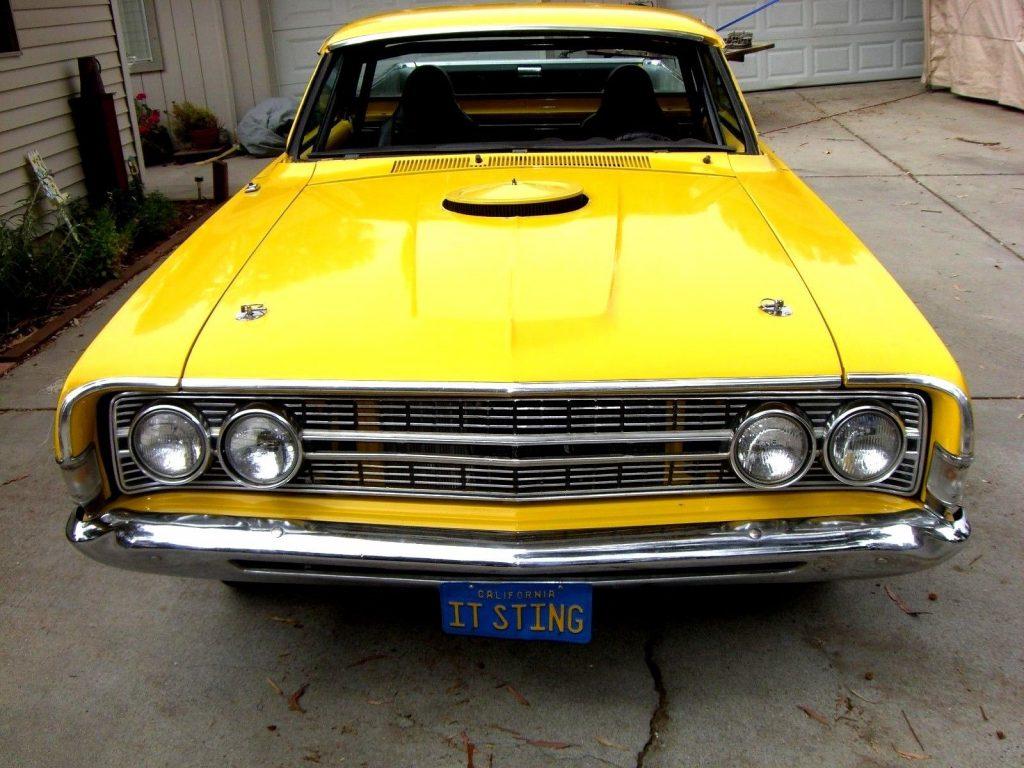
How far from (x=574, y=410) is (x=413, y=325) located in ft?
1.41

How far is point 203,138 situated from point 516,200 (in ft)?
26.9

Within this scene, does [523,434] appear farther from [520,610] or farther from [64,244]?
[64,244]

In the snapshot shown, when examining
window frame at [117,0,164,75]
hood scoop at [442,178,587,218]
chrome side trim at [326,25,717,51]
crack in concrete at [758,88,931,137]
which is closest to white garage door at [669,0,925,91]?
crack in concrete at [758,88,931,137]

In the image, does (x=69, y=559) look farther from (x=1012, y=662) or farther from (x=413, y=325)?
(x=1012, y=662)

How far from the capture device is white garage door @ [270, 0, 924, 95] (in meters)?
10.7

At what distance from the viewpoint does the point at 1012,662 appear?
8.80 ft

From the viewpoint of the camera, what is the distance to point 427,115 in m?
3.82

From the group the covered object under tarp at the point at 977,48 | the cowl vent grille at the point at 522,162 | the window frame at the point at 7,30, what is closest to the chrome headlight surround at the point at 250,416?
the cowl vent grille at the point at 522,162

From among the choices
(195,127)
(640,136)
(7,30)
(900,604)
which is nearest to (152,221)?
(7,30)

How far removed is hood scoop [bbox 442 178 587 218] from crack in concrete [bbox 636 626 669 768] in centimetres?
126

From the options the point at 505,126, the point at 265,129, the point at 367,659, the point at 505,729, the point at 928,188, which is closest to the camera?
the point at 505,729

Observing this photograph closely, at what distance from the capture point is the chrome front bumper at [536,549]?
219 cm

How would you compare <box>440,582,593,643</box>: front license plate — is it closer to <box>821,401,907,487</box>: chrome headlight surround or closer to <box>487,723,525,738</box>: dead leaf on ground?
<box>487,723,525,738</box>: dead leaf on ground

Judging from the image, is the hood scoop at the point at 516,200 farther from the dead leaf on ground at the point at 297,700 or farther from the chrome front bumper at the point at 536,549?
the dead leaf on ground at the point at 297,700
